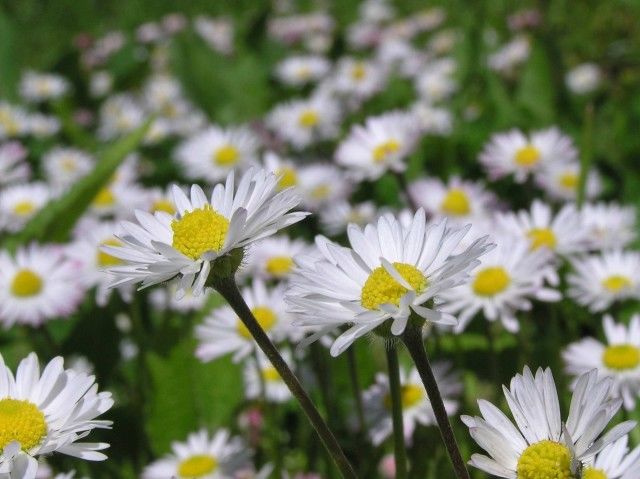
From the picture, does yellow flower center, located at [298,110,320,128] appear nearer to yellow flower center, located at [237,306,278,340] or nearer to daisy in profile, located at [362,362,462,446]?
yellow flower center, located at [237,306,278,340]

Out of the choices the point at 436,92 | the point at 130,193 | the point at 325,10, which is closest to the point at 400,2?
the point at 325,10

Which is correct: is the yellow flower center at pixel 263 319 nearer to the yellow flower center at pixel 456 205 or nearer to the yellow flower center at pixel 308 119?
the yellow flower center at pixel 456 205

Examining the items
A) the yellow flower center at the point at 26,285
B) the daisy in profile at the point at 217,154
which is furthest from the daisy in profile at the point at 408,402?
the daisy in profile at the point at 217,154

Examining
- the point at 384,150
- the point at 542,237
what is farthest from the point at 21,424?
the point at 384,150

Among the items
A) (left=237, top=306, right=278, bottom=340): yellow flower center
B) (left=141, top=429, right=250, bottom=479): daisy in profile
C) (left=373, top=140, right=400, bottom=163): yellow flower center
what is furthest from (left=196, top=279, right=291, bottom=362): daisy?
(left=373, top=140, right=400, bottom=163): yellow flower center

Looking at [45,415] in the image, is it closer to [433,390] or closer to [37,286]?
[433,390]

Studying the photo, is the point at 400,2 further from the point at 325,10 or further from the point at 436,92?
the point at 436,92
